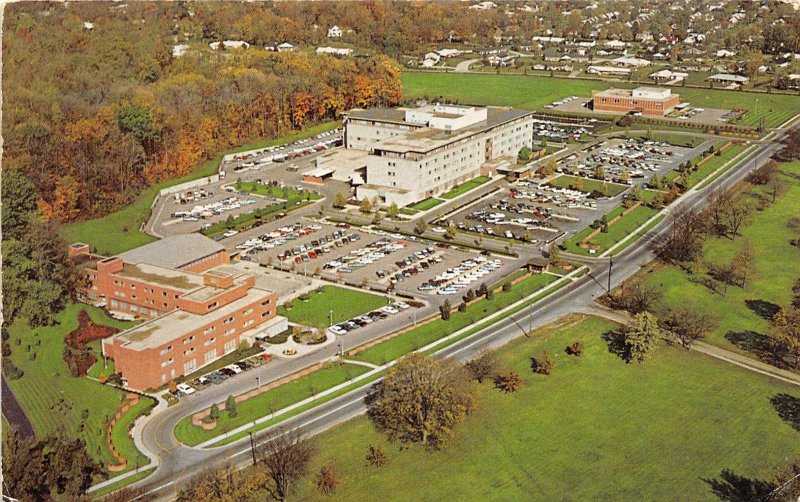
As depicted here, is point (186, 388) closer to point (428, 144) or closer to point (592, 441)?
point (592, 441)

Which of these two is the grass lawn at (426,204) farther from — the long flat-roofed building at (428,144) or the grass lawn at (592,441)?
the grass lawn at (592,441)

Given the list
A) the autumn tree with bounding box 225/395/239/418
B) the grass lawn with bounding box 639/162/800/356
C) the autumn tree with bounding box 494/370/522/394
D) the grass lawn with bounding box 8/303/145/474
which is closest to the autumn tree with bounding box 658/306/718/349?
the grass lawn with bounding box 639/162/800/356

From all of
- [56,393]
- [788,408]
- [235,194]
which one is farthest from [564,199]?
[56,393]

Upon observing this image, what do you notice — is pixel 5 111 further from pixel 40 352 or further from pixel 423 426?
pixel 423 426

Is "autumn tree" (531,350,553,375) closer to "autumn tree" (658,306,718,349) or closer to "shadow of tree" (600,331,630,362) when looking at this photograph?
"shadow of tree" (600,331,630,362)

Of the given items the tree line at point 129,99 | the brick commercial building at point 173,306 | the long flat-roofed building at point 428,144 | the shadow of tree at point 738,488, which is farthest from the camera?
the long flat-roofed building at point 428,144

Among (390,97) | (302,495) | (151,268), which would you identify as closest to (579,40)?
(390,97)

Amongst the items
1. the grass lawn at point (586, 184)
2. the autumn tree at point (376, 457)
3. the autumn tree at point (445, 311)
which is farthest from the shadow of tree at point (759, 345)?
the grass lawn at point (586, 184)
